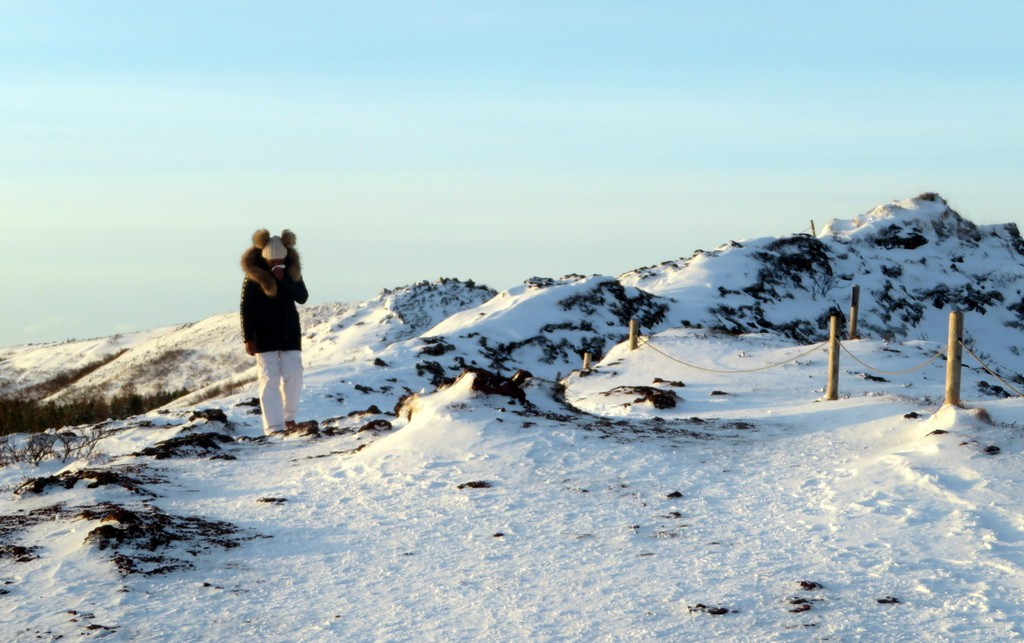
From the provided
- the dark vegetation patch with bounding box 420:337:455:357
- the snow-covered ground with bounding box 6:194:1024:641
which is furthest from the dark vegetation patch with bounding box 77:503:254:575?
the dark vegetation patch with bounding box 420:337:455:357

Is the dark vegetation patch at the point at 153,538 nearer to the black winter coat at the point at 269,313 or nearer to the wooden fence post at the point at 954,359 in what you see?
the black winter coat at the point at 269,313

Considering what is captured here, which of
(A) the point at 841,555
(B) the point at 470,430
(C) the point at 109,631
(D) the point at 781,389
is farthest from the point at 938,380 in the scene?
(C) the point at 109,631

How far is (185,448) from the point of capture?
36.2ft

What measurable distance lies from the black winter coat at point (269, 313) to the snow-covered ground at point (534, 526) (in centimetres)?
127

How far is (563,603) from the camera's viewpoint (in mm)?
5660

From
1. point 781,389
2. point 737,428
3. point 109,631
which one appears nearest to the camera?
point 109,631

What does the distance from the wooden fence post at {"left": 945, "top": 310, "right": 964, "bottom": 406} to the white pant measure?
760 cm

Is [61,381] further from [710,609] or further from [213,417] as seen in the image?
[710,609]

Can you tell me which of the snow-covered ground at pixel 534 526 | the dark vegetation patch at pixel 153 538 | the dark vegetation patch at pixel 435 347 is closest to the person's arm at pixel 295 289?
the snow-covered ground at pixel 534 526

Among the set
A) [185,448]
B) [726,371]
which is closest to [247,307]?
[185,448]

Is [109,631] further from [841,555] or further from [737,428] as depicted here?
[737,428]

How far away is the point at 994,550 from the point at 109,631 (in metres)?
5.35

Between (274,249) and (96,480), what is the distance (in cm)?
440

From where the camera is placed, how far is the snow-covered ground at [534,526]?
5.48 m
